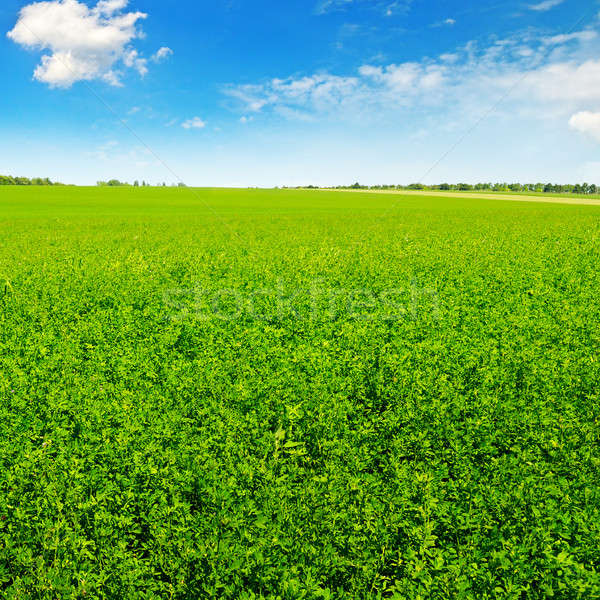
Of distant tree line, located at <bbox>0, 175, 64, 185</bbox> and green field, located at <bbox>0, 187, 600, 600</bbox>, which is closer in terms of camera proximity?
green field, located at <bbox>0, 187, 600, 600</bbox>

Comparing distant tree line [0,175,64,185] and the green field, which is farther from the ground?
distant tree line [0,175,64,185]

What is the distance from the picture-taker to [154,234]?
2600cm

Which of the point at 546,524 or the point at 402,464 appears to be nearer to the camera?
the point at 546,524

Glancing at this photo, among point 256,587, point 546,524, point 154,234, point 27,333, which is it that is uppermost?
point 154,234

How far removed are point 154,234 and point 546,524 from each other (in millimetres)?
25815

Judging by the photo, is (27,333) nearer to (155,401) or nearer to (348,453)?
(155,401)

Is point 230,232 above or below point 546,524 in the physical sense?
above

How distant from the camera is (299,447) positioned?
501 cm

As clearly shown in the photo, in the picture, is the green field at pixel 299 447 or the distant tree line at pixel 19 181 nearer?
the green field at pixel 299 447

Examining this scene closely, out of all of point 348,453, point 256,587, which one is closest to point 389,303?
point 348,453

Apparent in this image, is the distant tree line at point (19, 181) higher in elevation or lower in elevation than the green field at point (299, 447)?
higher

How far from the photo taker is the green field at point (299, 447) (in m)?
3.38

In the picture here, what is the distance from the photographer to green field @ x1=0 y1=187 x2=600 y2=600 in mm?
3375

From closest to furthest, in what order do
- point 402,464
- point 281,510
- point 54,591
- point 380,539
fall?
point 54,591, point 380,539, point 281,510, point 402,464
